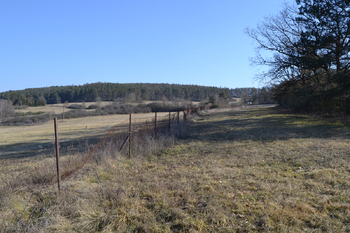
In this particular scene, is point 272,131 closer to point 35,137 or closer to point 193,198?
point 193,198

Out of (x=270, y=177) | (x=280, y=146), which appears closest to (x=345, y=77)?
(x=280, y=146)

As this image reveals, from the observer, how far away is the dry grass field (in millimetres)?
3689

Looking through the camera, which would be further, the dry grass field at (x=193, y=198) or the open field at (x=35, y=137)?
the open field at (x=35, y=137)

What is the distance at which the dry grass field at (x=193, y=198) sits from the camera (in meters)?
3.69

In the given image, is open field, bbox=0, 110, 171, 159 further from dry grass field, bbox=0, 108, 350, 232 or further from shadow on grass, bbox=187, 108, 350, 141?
shadow on grass, bbox=187, 108, 350, 141

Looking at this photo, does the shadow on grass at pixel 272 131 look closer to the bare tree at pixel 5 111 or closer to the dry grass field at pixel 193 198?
the dry grass field at pixel 193 198

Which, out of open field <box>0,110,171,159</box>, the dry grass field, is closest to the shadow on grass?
the dry grass field

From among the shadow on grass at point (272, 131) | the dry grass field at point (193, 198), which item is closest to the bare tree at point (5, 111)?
the shadow on grass at point (272, 131)

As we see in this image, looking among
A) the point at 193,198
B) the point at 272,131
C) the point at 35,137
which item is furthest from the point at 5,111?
the point at 193,198

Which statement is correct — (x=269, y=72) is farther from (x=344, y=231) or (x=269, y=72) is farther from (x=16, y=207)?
(x=16, y=207)

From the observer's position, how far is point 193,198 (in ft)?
15.4

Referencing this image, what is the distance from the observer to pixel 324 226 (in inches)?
140

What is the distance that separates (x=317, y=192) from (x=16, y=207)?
605cm

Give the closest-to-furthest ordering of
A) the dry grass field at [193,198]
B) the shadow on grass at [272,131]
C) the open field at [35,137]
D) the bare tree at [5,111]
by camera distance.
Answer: the dry grass field at [193,198] < the shadow on grass at [272,131] < the open field at [35,137] < the bare tree at [5,111]
